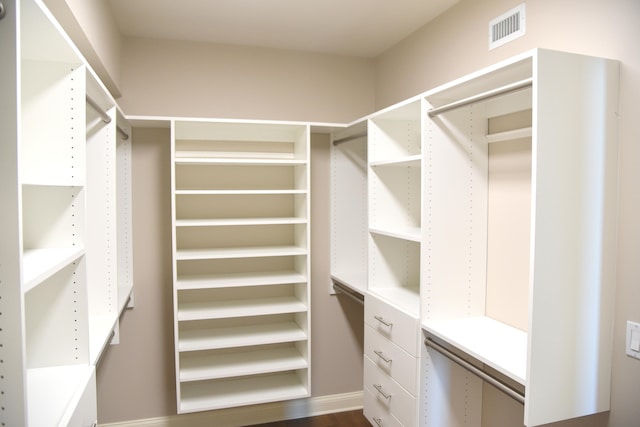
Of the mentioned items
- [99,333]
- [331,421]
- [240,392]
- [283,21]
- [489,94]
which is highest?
[283,21]

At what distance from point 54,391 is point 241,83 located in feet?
7.51

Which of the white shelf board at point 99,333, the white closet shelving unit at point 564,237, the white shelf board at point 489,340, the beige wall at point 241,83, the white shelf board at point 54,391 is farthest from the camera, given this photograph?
the beige wall at point 241,83

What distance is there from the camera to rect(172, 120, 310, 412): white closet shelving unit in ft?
8.84

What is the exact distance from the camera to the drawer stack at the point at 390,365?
6.60 ft

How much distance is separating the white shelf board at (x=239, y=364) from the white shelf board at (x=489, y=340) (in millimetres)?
1177

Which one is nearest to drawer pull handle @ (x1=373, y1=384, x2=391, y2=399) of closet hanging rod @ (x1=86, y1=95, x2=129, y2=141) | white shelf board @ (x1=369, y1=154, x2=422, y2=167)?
white shelf board @ (x1=369, y1=154, x2=422, y2=167)

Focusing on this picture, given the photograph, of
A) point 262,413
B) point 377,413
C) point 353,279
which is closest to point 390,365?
point 377,413

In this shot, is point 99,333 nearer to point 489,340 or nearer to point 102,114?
point 102,114

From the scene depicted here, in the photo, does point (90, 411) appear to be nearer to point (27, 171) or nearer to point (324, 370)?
point (27, 171)

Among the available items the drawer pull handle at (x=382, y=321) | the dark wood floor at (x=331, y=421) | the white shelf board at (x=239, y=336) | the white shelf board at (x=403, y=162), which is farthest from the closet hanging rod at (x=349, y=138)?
the dark wood floor at (x=331, y=421)

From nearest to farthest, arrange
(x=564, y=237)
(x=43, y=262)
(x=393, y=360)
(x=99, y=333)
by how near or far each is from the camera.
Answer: (x=43, y=262), (x=564, y=237), (x=99, y=333), (x=393, y=360)

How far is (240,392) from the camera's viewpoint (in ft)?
9.22

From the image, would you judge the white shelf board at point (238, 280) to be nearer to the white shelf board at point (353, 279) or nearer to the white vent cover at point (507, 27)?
the white shelf board at point (353, 279)

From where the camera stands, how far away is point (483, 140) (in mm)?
2059
